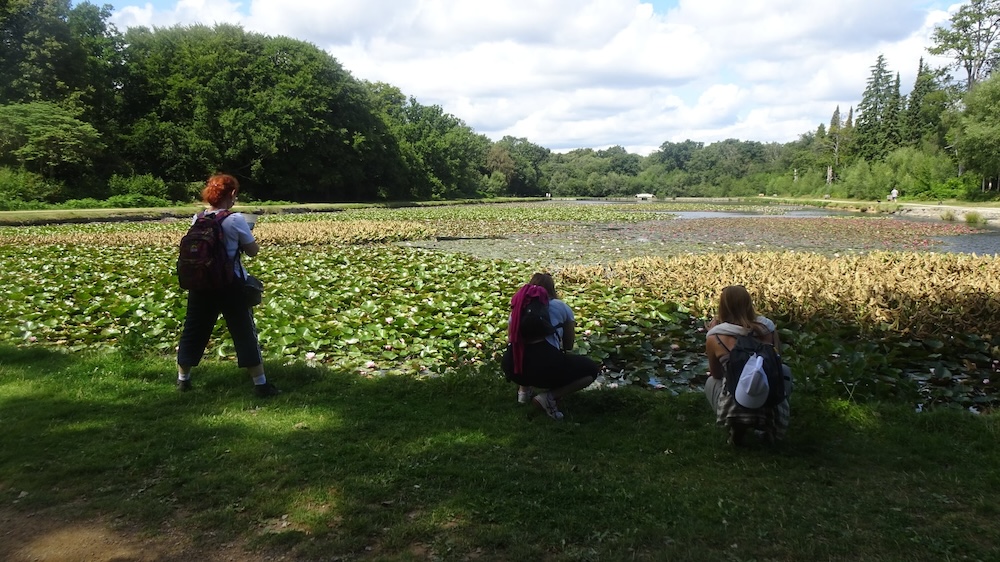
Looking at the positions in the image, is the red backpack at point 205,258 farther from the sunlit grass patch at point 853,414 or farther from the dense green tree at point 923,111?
the dense green tree at point 923,111

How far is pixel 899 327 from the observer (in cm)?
658

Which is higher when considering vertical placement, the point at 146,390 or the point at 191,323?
the point at 191,323

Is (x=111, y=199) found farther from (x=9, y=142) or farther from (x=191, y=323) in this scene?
(x=191, y=323)

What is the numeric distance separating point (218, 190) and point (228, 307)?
885 mm

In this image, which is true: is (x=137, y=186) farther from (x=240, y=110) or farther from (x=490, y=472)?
(x=490, y=472)

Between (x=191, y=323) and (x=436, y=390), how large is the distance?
1.99 metres

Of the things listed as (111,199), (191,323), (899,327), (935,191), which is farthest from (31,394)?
(935,191)

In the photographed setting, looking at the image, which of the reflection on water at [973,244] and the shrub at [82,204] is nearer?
the reflection on water at [973,244]

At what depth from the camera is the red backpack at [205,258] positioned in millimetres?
4352

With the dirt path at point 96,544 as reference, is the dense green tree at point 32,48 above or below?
above

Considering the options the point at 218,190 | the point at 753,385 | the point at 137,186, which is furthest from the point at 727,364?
the point at 137,186

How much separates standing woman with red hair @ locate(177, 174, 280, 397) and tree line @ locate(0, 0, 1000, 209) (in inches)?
1222

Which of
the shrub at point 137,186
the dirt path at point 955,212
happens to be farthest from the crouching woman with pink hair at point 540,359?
the shrub at point 137,186

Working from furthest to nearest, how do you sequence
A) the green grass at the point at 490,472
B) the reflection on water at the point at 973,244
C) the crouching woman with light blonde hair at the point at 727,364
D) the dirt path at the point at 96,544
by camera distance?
the reflection on water at the point at 973,244 < the crouching woman with light blonde hair at the point at 727,364 < the green grass at the point at 490,472 < the dirt path at the point at 96,544
